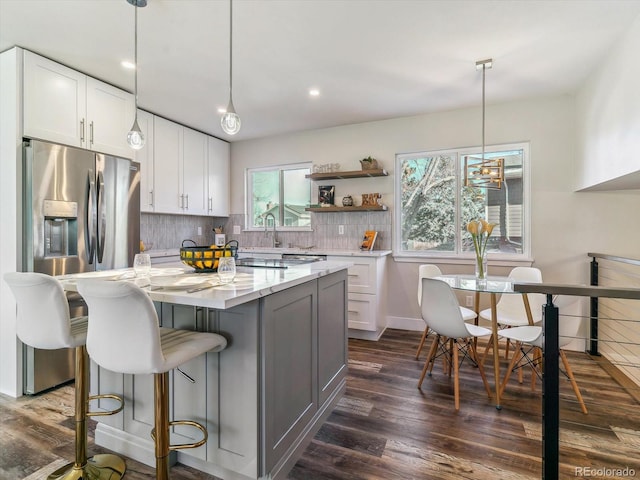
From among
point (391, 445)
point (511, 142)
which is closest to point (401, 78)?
point (511, 142)

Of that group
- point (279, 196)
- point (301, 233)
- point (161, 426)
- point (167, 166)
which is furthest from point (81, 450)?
point (279, 196)

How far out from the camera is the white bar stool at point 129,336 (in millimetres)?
1220

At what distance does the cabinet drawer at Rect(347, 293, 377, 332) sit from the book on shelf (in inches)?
24.6

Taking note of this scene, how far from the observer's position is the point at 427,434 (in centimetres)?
200

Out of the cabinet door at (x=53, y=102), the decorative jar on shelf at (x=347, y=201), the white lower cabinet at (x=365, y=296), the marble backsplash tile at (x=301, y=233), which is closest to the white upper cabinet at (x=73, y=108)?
the cabinet door at (x=53, y=102)

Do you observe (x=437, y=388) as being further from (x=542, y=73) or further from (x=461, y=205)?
(x=542, y=73)

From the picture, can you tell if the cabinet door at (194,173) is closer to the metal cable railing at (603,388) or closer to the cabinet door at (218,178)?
the cabinet door at (218,178)

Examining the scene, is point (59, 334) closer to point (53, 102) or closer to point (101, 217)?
point (101, 217)

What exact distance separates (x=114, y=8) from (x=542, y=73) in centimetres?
327

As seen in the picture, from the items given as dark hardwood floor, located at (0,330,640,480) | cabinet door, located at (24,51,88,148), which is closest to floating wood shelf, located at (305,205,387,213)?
dark hardwood floor, located at (0,330,640,480)

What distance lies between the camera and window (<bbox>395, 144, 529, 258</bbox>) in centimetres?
364

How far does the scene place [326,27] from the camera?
2.27m

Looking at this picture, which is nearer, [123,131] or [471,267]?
[123,131]

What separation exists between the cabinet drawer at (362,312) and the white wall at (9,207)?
2829 mm
